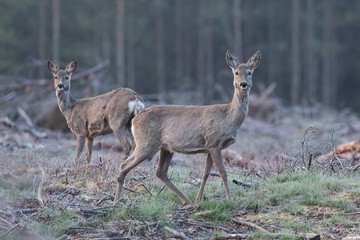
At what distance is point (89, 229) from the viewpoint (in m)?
6.33

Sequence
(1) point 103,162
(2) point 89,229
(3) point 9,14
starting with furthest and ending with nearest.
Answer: (3) point 9,14 → (1) point 103,162 → (2) point 89,229

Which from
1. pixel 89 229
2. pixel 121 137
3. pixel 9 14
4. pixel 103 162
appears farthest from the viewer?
pixel 9 14

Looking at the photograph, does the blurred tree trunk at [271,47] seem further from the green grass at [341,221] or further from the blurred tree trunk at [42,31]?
the green grass at [341,221]

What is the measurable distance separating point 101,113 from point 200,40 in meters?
32.2

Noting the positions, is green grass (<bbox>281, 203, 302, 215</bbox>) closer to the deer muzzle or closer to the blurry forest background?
the deer muzzle

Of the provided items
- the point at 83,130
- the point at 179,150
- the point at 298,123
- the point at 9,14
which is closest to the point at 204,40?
the point at 9,14

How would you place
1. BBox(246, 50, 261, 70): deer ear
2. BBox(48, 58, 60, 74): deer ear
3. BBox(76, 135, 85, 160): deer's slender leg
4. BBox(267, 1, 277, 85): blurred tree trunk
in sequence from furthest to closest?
BBox(267, 1, 277, 85): blurred tree trunk, BBox(48, 58, 60, 74): deer ear, BBox(76, 135, 85, 160): deer's slender leg, BBox(246, 50, 261, 70): deer ear

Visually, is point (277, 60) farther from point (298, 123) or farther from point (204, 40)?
point (298, 123)

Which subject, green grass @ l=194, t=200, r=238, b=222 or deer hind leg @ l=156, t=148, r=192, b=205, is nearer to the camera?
green grass @ l=194, t=200, r=238, b=222

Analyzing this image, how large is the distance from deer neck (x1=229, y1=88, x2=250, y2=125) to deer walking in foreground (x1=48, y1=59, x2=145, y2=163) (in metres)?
2.93

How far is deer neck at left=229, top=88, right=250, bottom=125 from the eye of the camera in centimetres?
757

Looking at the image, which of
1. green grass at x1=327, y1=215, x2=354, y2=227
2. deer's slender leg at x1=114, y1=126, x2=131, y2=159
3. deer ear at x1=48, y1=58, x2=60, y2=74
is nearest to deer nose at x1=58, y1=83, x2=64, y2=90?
deer ear at x1=48, y1=58, x2=60, y2=74

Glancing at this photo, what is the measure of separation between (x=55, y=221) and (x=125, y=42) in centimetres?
4007

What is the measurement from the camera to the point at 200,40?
4203 centimetres
